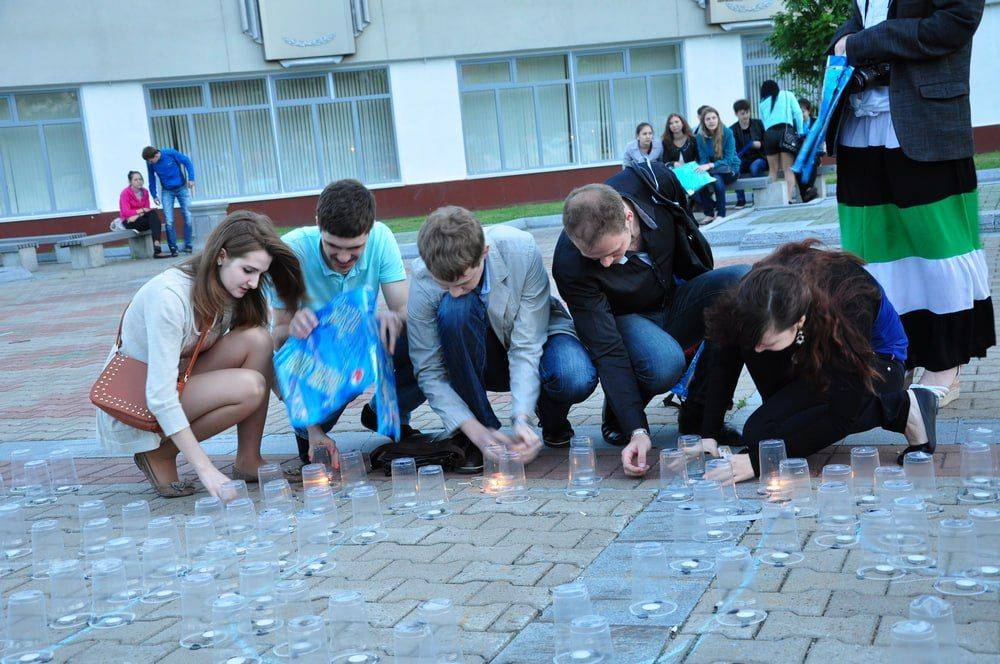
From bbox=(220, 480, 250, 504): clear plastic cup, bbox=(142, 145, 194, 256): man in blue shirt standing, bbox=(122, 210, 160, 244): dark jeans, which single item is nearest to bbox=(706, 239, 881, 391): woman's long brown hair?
bbox=(220, 480, 250, 504): clear plastic cup

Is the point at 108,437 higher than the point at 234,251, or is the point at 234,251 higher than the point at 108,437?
the point at 234,251

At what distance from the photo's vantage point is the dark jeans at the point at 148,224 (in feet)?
70.7

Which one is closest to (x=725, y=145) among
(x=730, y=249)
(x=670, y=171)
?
(x=730, y=249)

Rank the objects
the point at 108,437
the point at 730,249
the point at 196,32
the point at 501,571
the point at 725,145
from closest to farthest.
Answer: the point at 501,571
the point at 108,437
the point at 730,249
the point at 725,145
the point at 196,32

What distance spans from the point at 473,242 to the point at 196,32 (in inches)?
872

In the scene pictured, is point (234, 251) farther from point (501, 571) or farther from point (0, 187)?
point (0, 187)

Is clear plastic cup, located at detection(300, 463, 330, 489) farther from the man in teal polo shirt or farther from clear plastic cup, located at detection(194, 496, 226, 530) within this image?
clear plastic cup, located at detection(194, 496, 226, 530)

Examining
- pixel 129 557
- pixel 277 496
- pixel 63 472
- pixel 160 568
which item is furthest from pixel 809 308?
pixel 63 472

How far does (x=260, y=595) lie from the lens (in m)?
3.74

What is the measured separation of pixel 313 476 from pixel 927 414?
8.50 ft

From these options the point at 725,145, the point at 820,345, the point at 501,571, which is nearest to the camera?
the point at 501,571

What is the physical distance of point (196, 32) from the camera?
25.0 m

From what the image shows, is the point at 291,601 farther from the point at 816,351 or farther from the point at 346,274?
the point at 346,274

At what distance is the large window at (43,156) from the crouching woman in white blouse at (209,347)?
21.9 m
